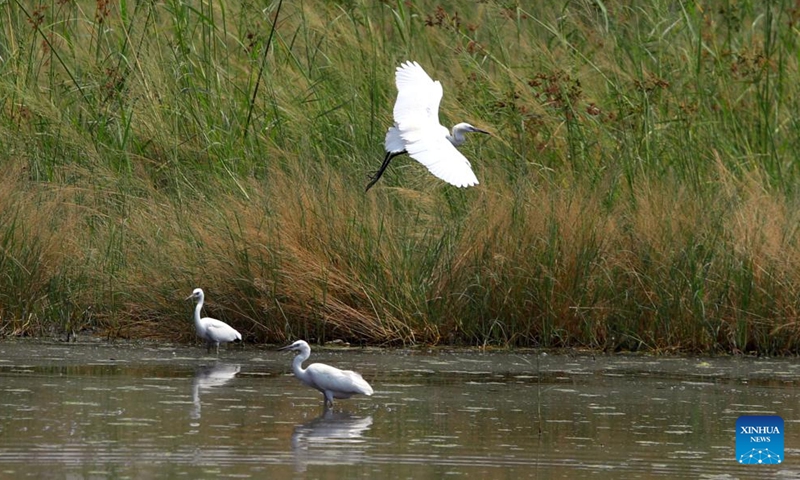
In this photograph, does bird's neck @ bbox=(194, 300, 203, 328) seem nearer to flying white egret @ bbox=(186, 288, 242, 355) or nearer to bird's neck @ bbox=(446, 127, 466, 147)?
flying white egret @ bbox=(186, 288, 242, 355)

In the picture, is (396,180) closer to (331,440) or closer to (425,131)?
(425,131)

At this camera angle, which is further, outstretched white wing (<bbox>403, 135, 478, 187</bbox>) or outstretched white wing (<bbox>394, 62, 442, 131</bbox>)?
outstretched white wing (<bbox>394, 62, 442, 131</bbox>)

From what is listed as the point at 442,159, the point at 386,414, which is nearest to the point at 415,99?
the point at 442,159

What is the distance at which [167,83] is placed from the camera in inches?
434

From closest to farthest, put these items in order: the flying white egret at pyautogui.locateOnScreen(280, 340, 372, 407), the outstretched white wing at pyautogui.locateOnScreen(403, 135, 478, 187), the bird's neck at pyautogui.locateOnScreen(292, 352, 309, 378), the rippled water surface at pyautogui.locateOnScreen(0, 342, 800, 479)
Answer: the rippled water surface at pyautogui.locateOnScreen(0, 342, 800, 479), the flying white egret at pyautogui.locateOnScreen(280, 340, 372, 407), the bird's neck at pyautogui.locateOnScreen(292, 352, 309, 378), the outstretched white wing at pyautogui.locateOnScreen(403, 135, 478, 187)

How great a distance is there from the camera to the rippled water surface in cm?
530

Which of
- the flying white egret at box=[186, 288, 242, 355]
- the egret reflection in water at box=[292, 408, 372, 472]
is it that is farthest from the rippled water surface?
the flying white egret at box=[186, 288, 242, 355]

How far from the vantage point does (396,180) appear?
983cm

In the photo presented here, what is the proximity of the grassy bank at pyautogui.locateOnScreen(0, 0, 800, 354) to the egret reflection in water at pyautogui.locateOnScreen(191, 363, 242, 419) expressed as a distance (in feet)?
2.71

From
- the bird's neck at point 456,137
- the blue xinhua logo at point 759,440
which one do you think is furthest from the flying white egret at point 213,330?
the blue xinhua logo at point 759,440

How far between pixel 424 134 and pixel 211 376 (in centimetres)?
186

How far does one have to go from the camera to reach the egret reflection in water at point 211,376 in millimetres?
6980

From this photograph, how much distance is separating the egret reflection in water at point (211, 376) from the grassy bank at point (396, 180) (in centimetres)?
83

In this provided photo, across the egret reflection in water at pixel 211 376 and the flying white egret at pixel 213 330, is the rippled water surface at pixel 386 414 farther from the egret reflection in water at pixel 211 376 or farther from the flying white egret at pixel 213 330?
the flying white egret at pixel 213 330
